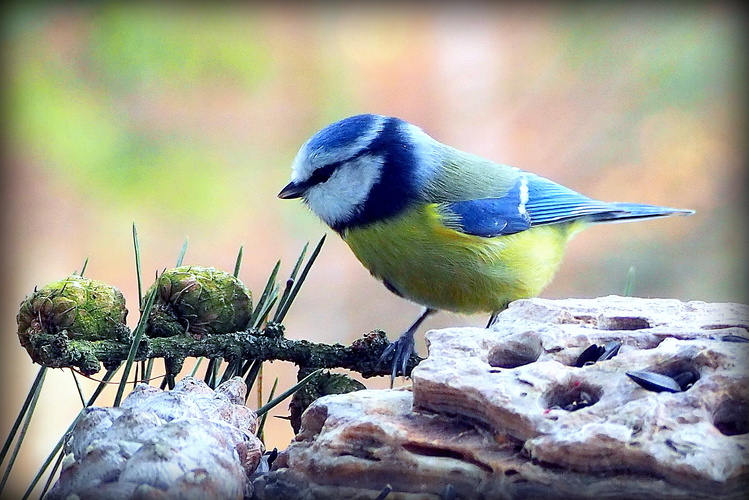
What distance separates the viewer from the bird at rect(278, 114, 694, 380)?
1.05 m

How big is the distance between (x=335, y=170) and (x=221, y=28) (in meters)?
1.09

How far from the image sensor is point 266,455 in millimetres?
616

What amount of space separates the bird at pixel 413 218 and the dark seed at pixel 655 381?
537 millimetres

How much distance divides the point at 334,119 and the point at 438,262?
1152 mm

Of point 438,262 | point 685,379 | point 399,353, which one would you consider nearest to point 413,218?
point 438,262

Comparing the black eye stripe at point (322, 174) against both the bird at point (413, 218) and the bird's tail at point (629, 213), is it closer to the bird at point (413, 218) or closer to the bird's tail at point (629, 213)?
the bird at point (413, 218)

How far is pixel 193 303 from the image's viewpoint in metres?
0.63

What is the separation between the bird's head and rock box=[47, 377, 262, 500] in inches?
22.3

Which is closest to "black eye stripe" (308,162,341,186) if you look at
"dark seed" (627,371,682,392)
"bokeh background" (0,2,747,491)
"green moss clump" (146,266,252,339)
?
"green moss clump" (146,266,252,339)

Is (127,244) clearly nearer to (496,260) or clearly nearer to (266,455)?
(496,260)

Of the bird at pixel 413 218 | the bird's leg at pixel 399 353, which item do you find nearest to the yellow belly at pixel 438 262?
the bird at pixel 413 218

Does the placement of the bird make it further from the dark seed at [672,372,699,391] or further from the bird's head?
the dark seed at [672,372,699,391]

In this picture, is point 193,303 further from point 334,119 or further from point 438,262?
point 334,119

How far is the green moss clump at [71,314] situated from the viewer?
567 millimetres
